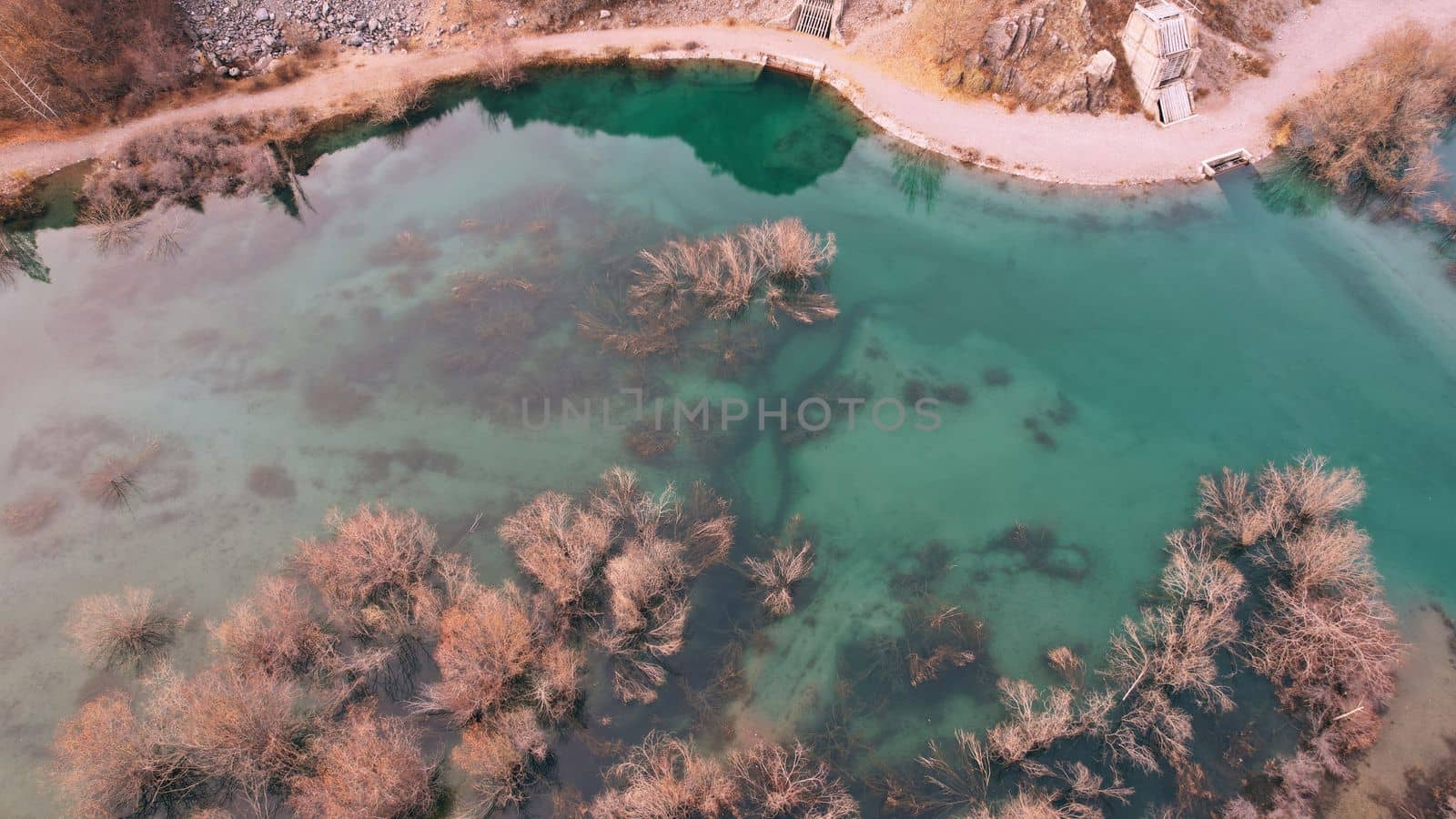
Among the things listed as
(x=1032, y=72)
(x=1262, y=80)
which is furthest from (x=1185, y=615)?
(x=1262, y=80)

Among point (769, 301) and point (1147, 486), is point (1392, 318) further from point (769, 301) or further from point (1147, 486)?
point (769, 301)

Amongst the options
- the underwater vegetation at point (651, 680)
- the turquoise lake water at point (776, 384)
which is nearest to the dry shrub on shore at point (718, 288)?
the turquoise lake water at point (776, 384)

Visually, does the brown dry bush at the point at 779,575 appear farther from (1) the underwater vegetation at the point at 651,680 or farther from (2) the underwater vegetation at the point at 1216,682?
(2) the underwater vegetation at the point at 1216,682

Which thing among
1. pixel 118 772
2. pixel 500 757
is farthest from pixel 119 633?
pixel 500 757

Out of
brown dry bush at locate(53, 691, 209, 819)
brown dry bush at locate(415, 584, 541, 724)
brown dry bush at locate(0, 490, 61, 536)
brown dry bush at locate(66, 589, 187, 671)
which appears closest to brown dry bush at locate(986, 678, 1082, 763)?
brown dry bush at locate(415, 584, 541, 724)

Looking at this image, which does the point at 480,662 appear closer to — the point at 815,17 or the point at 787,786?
the point at 787,786

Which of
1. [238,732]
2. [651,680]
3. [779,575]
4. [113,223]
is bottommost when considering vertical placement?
[238,732]

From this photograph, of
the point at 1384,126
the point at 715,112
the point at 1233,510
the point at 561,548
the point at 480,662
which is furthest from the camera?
the point at 715,112
